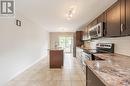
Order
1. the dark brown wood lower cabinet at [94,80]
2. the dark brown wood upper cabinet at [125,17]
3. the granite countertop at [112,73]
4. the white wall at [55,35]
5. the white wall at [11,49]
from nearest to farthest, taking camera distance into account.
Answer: the granite countertop at [112,73], the dark brown wood lower cabinet at [94,80], the dark brown wood upper cabinet at [125,17], the white wall at [11,49], the white wall at [55,35]

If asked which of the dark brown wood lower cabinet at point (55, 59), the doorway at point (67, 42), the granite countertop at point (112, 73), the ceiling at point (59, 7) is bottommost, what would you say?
the dark brown wood lower cabinet at point (55, 59)

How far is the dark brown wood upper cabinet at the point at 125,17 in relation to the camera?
2598 millimetres

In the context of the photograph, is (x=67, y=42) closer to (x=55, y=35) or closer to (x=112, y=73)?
(x=55, y=35)

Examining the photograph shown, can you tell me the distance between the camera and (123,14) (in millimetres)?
2838

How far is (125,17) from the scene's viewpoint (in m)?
2.74

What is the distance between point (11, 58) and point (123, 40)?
3447mm

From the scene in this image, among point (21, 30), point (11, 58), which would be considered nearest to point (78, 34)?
point (21, 30)

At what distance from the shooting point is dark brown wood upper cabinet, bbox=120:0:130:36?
8.53 feet

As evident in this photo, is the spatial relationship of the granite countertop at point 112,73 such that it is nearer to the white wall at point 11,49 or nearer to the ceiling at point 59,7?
the ceiling at point 59,7

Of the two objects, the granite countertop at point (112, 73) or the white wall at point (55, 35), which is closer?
the granite countertop at point (112, 73)

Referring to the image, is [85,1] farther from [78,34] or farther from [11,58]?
[78,34]

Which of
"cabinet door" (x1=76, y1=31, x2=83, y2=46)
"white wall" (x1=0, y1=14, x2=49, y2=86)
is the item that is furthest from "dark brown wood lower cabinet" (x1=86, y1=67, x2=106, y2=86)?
"cabinet door" (x1=76, y1=31, x2=83, y2=46)

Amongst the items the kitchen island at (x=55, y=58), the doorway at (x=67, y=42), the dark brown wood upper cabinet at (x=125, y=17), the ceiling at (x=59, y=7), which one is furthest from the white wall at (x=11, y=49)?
the doorway at (x=67, y=42)

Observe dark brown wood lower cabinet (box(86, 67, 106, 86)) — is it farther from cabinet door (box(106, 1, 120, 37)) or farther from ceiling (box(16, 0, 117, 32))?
ceiling (box(16, 0, 117, 32))
